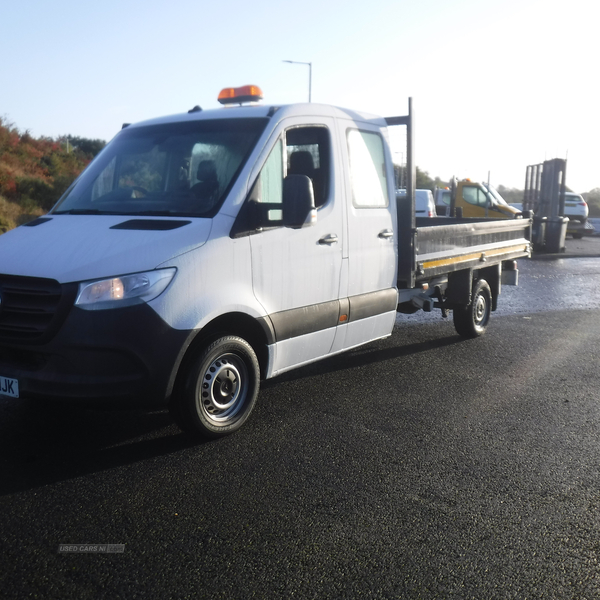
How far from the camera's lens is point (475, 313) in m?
8.30

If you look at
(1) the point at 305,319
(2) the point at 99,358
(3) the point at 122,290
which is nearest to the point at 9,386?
(2) the point at 99,358

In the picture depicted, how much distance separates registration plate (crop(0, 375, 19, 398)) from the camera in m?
4.09

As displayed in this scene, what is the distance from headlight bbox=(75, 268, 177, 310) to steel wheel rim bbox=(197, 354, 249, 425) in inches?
27.5

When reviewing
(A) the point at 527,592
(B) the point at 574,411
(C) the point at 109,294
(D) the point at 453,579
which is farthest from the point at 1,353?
(B) the point at 574,411

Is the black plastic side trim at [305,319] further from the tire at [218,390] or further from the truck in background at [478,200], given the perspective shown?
the truck in background at [478,200]

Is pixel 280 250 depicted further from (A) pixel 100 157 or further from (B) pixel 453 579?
(B) pixel 453 579

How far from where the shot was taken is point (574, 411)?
555 centimetres

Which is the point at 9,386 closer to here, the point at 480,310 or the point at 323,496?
the point at 323,496

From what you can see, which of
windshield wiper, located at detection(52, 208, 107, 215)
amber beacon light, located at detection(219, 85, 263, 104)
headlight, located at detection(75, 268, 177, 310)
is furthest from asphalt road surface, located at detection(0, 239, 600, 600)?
amber beacon light, located at detection(219, 85, 263, 104)

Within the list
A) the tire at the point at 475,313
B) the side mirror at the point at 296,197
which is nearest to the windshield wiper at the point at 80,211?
the side mirror at the point at 296,197

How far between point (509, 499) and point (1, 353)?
3049mm

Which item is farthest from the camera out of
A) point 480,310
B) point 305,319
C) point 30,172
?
point 30,172

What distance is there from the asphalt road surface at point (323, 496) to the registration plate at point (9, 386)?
0.43 m

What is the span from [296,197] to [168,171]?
101 centimetres
